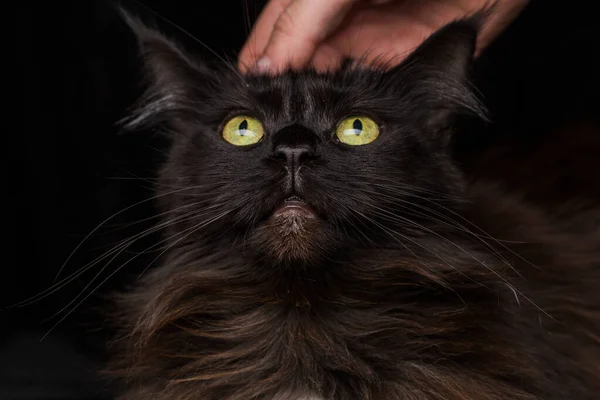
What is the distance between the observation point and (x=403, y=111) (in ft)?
4.93

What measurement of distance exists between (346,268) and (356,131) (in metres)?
0.26

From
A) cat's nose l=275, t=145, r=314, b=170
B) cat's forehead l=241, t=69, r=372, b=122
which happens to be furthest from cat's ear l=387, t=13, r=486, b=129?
cat's nose l=275, t=145, r=314, b=170

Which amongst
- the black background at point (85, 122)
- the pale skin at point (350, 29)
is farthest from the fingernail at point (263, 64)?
the black background at point (85, 122)

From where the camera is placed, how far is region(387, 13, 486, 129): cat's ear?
144cm

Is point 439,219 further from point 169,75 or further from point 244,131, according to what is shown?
point 169,75

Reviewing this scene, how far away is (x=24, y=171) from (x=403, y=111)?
1.19 metres

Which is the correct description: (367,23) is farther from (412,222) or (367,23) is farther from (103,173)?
(103,173)

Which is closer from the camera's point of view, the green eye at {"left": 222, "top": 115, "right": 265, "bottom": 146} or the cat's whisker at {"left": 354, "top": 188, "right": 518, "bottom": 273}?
the cat's whisker at {"left": 354, "top": 188, "right": 518, "bottom": 273}

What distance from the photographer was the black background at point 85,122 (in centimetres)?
212

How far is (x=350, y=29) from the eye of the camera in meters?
1.85

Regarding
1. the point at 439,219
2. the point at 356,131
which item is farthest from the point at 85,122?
the point at 439,219

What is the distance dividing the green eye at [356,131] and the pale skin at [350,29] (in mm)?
284

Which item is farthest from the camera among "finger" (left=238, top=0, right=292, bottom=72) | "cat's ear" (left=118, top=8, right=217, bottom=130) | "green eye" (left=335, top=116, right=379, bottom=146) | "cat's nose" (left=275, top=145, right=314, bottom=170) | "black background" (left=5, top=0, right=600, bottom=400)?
"black background" (left=5, top=0, right=600, bottom=400)

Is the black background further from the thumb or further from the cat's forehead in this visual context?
the cat's forehead
